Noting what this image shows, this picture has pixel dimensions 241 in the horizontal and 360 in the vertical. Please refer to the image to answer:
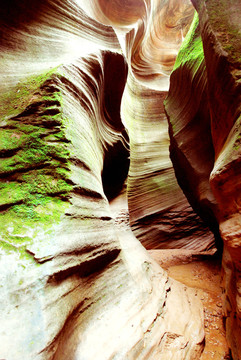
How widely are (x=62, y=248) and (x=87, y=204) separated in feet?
2.48

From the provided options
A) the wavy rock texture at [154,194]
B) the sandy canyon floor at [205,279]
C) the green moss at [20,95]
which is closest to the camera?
the sandy canyon floor at [205,279]

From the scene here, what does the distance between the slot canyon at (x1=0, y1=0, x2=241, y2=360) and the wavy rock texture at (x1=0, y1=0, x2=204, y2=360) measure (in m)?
0.01

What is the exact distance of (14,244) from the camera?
1.61 meters

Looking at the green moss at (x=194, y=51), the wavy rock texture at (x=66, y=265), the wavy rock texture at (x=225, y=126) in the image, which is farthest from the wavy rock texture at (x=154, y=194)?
the wavy rock texture at (x=66, y=265)

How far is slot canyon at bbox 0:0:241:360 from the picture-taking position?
1.60 m

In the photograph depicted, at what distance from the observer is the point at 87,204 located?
8.10 feet

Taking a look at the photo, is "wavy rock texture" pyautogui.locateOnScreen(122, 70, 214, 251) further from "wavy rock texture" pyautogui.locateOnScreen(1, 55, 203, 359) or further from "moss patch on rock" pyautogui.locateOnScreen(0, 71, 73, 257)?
"moss patch on rock" pyautogui.locateOnScreen(0, 71, 73, 257)

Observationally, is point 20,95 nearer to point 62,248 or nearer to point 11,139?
point 11,139

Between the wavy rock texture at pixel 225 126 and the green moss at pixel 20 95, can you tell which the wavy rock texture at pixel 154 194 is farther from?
the green moss at pixel 20 95

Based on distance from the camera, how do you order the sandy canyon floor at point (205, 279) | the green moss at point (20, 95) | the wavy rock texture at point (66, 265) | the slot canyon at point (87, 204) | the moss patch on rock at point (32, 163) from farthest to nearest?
the green moss at point (20, 95), the sandy canyon floor at point (205, 279), the moss patch on rock at point (32, 163), the slot canyon at point (87, 204), the wavy rock texture at point (66, 265)

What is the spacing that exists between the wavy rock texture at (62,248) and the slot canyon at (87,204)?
0.01 metres

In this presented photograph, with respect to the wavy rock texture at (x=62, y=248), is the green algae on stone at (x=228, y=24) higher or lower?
higher

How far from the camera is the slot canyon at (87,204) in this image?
1604mm

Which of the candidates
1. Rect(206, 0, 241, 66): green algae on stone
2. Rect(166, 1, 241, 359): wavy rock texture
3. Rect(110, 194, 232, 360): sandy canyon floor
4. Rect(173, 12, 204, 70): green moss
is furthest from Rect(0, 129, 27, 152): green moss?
Rect(173, 12, 204, 70): green moss
